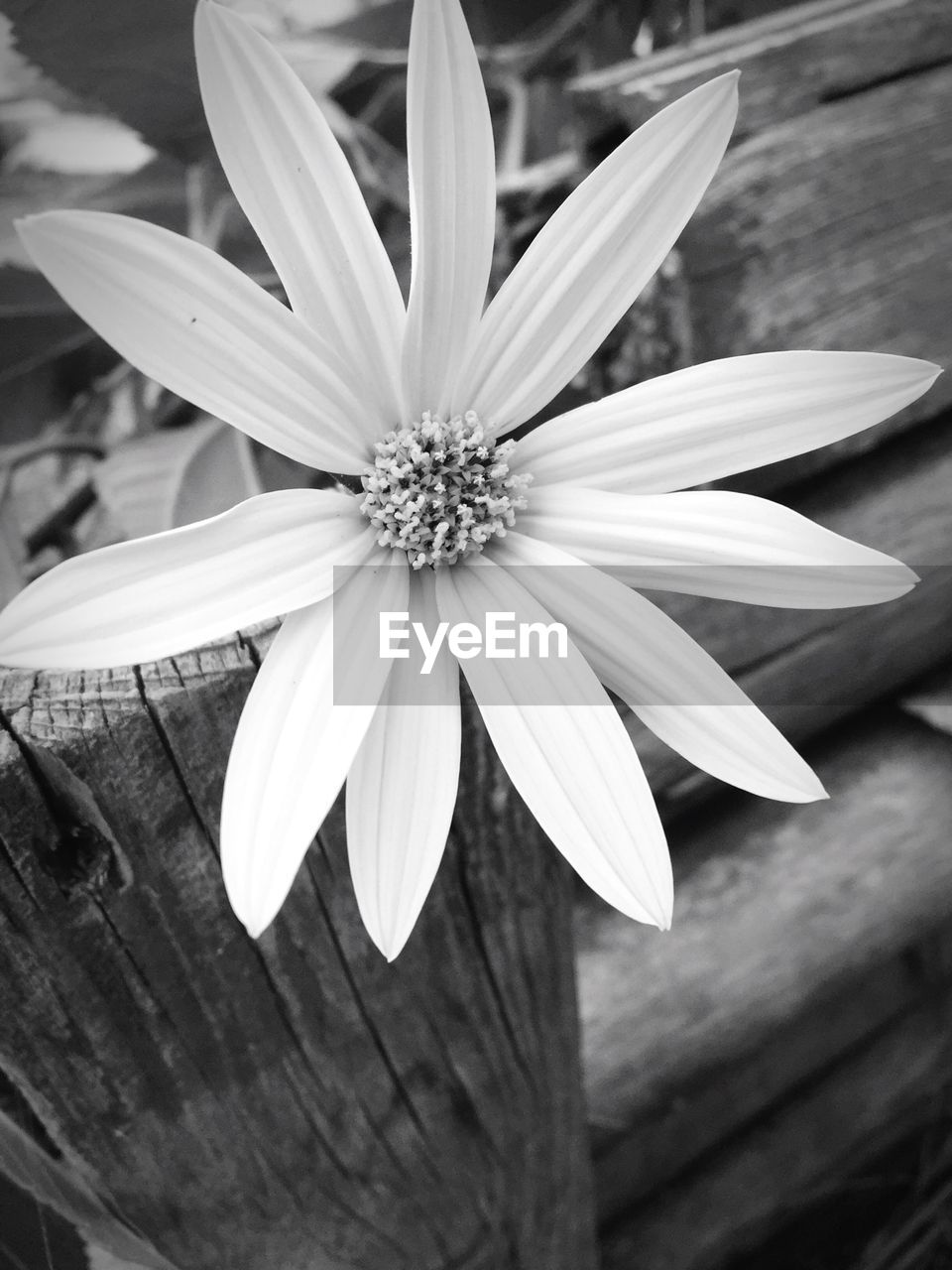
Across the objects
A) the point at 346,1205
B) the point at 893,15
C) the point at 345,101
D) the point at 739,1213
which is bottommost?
the point at 739,1213

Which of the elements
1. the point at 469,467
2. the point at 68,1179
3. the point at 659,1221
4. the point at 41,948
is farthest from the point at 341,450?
the point at 659,1221

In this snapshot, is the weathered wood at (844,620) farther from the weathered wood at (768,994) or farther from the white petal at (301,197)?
the white petal at (301,197)

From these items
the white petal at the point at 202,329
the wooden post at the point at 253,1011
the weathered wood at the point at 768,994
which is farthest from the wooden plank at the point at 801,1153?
the white petal at the point at 202,329

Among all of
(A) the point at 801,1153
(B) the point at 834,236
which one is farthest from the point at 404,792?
(A) the point at 801,1153

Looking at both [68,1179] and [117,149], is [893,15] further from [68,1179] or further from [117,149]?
[68,1179]

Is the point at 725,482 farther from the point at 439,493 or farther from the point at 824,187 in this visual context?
the point at 439,493
